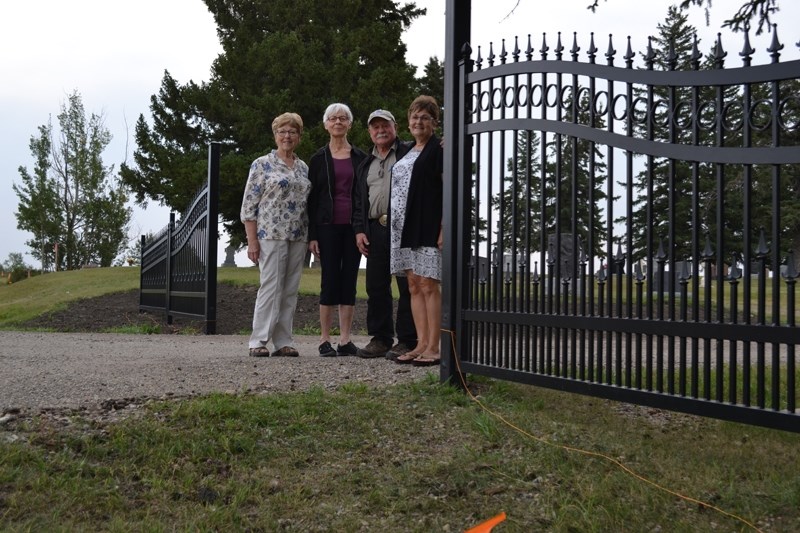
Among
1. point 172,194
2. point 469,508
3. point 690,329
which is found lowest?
point 469,508

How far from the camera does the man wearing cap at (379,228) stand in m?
6.50

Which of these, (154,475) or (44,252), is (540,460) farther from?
(44,252)

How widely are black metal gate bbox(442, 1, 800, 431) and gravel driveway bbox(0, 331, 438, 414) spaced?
100cm

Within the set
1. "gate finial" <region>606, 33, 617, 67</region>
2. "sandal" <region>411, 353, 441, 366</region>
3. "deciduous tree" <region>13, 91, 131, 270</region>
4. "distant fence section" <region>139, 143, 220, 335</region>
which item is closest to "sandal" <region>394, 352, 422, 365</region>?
"sandal" <region>411, 353, 441, 366</region>

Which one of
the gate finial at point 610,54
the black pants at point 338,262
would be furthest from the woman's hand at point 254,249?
the gate finial at point 610,54

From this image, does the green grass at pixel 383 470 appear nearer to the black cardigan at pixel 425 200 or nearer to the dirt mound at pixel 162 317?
the black cardigan at pixel 425 200

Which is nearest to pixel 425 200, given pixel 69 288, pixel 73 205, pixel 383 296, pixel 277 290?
pixel 383 296

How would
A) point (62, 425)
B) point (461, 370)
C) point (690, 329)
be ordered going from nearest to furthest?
point (690, 329) < point (62, 425) < point (461, 370)

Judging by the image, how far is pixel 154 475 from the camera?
372cm

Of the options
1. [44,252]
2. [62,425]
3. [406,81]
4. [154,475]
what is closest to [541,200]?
[154,475]

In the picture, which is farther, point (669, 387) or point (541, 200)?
point (541, 200)

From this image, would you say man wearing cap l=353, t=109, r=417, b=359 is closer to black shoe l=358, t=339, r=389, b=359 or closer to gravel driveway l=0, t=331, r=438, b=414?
black shoe l=358, t=339, r=389, b=359

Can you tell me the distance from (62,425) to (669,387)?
331cm

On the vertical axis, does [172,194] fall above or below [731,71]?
above
